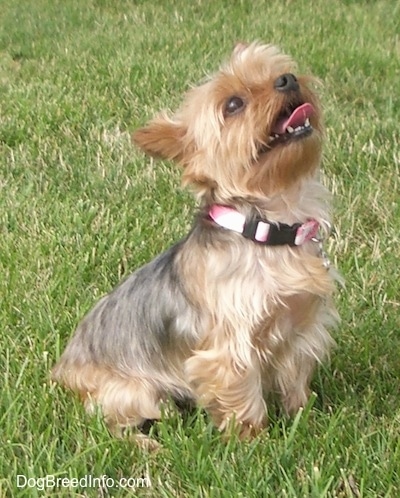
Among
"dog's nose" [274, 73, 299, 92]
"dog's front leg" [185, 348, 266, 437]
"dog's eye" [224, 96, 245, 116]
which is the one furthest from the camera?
"dog's front leg" [185, 348, 266, 437]

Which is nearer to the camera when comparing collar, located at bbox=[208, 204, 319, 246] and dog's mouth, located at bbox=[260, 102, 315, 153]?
dog's mouth, located at bbox=[260, 102, 315, 153]

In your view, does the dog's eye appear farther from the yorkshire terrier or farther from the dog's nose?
the dog's nose

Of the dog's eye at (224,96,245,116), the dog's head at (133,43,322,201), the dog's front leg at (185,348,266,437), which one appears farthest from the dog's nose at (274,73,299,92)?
the dog's front leg at (185,348,266,437)

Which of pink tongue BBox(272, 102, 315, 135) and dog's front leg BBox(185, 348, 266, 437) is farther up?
pink tongue BBox(272, 102, 315, 135)


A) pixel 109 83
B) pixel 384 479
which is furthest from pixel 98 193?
pixel 384 479

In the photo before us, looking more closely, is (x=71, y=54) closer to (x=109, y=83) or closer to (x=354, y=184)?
(x=109, y=83)

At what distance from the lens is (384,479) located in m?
2.58

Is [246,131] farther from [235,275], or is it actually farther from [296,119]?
[235,275]

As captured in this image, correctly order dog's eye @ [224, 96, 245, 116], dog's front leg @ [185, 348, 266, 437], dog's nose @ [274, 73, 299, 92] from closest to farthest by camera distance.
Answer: dog's nose @ [274, 73, 299, 92], dog's eye @ [224, 96, 245, 116], dog's front leg @ [185, 348, 266, 437]

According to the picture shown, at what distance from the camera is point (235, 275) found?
282 centimetres

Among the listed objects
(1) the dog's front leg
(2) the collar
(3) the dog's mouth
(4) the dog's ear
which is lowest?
(1) the dog's front leg

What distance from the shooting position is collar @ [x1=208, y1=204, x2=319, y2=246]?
9.27 ft

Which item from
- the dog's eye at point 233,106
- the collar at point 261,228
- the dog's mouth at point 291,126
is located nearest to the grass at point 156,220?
the collar at point 261,228

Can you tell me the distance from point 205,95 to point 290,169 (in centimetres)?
41
